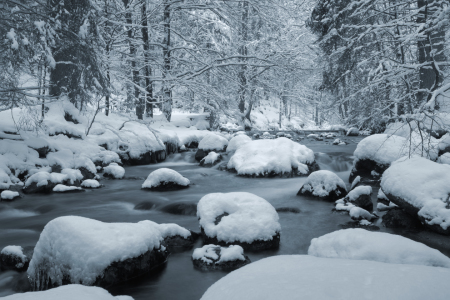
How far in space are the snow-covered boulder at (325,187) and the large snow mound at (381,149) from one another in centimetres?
167

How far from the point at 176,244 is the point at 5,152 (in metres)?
6.54

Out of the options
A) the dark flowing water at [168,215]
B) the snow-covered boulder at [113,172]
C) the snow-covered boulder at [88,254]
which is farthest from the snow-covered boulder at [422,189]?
the snow-covered boulder at [113,172]

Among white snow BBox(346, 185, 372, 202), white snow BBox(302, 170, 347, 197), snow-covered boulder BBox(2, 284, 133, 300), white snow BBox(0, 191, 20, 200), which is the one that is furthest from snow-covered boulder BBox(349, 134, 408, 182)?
white snow BBox(0, 191, 20, 200)

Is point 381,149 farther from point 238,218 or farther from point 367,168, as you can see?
point 238,218

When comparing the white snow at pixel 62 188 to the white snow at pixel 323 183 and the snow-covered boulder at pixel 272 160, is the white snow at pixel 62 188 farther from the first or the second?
the white snow at pixel 323 183

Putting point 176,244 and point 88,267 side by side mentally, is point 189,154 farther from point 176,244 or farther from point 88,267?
point 88,267

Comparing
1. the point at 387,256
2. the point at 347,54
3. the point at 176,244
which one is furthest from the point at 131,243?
the point at 347,54

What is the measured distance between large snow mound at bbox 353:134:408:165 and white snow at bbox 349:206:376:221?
2.76 metres

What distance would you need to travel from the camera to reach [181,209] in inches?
273

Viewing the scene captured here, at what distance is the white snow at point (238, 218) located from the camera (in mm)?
4664

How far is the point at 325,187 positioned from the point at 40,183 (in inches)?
262

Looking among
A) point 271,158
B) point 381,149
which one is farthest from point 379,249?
point 271,158

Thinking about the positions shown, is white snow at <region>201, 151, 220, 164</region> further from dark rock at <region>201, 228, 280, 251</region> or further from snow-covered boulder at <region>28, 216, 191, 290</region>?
snow-covered boulder at <region>28, 216, 191, 290</region>

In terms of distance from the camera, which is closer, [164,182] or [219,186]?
[164,182]
